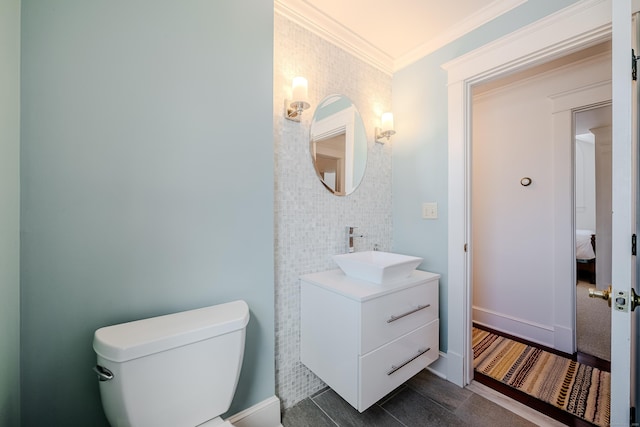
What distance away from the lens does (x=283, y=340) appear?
1.52 metres

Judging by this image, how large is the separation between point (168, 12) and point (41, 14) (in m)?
0.41

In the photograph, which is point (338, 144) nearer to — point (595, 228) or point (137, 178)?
point (137, 178)

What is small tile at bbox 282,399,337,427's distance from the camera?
1404mm

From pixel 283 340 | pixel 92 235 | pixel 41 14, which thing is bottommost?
pixel 283 340

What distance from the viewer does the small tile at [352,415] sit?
55.6 inches

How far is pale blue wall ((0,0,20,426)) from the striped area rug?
2.47 m

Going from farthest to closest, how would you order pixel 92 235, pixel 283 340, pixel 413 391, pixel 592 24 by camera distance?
pixel 413 391, pixel 283 340, pixel 592 24, pixel 92 235

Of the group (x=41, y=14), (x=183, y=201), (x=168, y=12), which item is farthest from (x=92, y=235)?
(x=168, y=12)

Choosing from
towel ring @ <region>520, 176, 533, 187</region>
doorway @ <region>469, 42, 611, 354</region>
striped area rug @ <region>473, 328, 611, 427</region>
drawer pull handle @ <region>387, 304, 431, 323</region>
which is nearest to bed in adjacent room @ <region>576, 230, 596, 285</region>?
doorway @ <region>469, 42, 611, 354</region>

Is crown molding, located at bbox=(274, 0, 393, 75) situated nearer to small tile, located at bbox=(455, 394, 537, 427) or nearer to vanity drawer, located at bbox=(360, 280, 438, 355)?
vanity drawer, located at bbox=(360, 280, 438, 355)

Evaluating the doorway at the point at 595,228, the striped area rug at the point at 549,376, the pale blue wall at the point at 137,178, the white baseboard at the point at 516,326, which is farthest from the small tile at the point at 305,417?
the doorway at the point at 595,228

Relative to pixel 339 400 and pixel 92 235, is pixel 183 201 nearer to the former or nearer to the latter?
pixel 92 235

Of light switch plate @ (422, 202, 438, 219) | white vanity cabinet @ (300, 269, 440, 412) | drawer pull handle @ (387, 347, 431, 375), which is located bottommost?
drawer pull handle @ (387, 347, 431, 375)

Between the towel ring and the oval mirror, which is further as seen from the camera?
the towel ring
